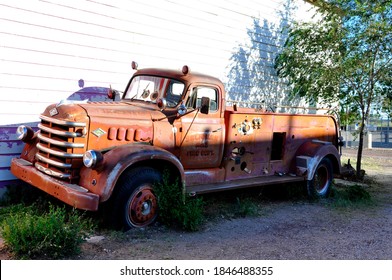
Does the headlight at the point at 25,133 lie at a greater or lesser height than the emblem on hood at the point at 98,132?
lesser

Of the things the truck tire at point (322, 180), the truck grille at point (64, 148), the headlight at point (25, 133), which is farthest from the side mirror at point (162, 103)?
the truck tire at point (322, 180)

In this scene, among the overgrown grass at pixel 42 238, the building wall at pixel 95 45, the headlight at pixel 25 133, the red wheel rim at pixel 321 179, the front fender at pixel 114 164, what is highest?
the building wall at pixel 95 45

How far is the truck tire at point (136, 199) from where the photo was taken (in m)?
4.89

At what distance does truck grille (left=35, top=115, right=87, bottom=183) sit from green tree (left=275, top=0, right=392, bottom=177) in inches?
251

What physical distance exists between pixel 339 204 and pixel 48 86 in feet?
17.7

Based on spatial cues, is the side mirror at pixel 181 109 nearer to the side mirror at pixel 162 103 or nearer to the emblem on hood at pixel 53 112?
the side mirror at pixel 162 103

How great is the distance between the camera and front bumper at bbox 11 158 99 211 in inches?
179

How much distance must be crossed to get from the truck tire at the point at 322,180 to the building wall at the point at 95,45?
2886mm

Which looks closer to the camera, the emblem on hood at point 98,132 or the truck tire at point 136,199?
the truck tire at point 136,199

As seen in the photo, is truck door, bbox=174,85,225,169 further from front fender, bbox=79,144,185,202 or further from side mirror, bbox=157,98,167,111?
front fender, bbox=79,144,185,202

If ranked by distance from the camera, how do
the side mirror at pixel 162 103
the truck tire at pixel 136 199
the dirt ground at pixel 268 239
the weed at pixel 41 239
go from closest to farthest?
the weed at pixel 41 239 → the dirt ground at pixel 268 239 → the truck tire at pixel 136 199 → the side mirror at pixel 162 103

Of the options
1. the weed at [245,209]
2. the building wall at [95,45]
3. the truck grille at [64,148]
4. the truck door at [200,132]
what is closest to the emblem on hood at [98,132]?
the truck grille at [64,148]

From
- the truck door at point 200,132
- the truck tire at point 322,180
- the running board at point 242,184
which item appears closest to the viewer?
the running board at point 242,184

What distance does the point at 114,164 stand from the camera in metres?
4.73
